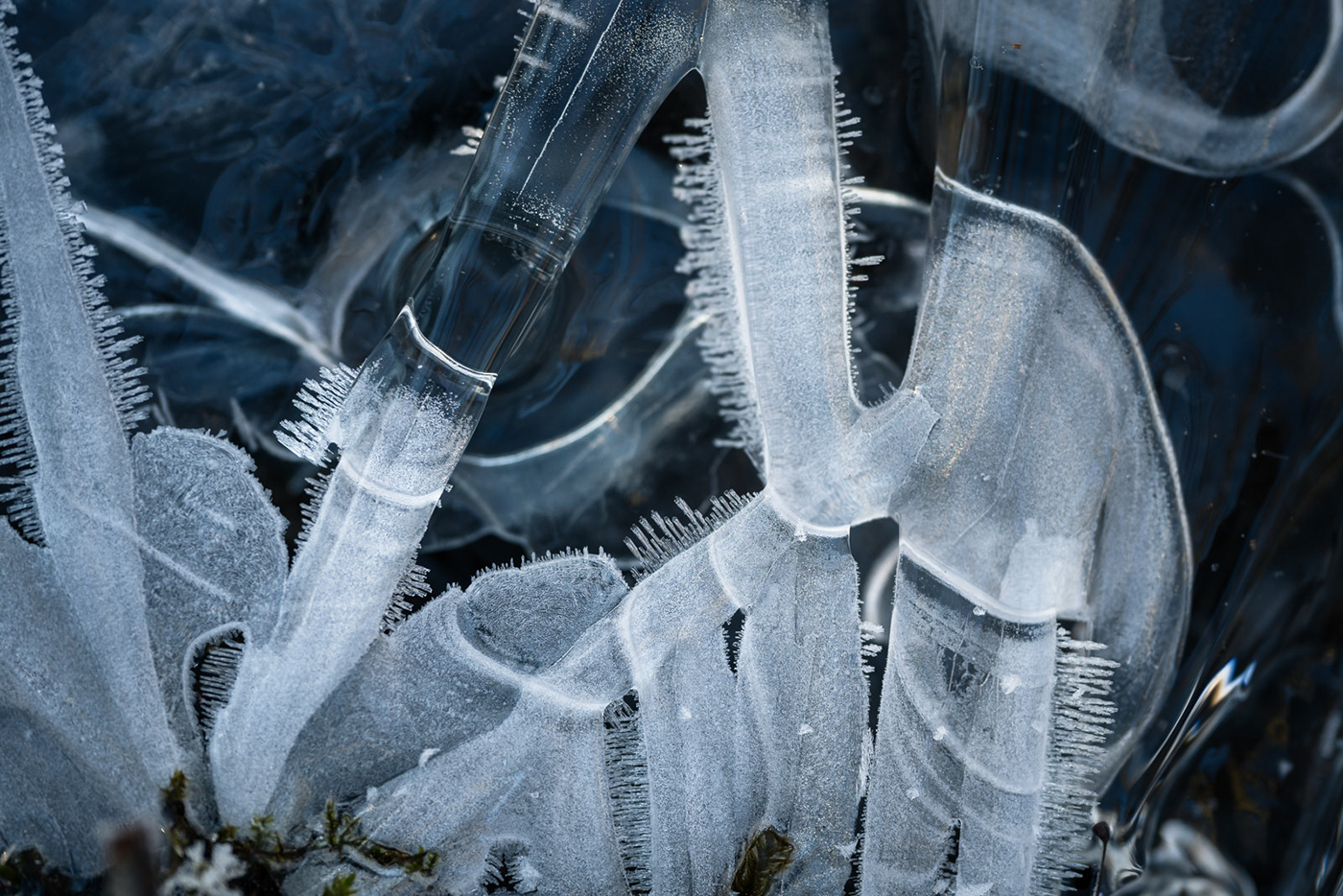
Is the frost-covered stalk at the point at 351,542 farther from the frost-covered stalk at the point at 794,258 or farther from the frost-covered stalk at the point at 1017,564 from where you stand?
the frost-covered stalk at the point at 1017,564

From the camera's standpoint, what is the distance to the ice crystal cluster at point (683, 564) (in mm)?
1062

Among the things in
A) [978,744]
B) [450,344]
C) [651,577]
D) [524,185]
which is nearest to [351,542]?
[450,344]

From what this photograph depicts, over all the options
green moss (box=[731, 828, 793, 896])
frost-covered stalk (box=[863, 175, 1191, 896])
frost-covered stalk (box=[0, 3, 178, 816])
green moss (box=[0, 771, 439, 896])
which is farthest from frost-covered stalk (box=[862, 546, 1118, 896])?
frost-covered stalk (box=[0, 3, 178, 816])

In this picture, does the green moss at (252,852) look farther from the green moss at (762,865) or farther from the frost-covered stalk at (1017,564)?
the frost-covered stalk at (1017,564)

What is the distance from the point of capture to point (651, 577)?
1105mm

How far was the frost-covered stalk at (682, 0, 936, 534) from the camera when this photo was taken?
42.2 inches

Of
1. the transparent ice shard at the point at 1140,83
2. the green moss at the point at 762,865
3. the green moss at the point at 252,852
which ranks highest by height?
the transparent ice shard at the point at 1140,83

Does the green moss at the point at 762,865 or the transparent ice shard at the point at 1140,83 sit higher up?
the transparent ice shard at the point at 1140,83

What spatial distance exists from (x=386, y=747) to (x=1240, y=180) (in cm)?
127

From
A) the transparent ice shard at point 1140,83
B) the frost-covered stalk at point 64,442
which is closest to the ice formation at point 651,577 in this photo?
the frost-covered stalk at point 64,442

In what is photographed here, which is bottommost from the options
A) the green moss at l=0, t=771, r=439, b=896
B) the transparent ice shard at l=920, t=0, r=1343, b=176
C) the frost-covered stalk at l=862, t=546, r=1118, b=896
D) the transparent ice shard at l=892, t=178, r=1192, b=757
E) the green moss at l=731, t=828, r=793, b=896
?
the green moss at l=0, t=771, r=439, b=896

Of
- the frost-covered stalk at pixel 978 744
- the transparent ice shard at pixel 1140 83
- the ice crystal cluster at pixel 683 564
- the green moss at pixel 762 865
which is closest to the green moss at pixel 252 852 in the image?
the ice crystal cluster at pixel 683 564

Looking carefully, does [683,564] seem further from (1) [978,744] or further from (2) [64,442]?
(2) [64,442]

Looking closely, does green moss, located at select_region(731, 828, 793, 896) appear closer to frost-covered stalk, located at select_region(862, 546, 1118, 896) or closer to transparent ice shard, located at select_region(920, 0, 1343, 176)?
frost-covered stalk, located at select_region(862, 546, 1118, 896)
